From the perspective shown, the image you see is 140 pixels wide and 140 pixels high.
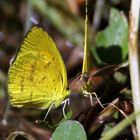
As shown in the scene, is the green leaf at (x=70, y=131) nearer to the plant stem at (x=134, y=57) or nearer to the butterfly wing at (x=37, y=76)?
the plant stem at (x=134, y=57)

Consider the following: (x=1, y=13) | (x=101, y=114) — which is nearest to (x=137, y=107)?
(x=101, y=114)

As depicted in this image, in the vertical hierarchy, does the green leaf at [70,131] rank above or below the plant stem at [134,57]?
below

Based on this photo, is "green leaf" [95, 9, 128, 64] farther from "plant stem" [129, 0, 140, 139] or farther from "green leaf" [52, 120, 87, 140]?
"green leaf" [52, 120, 87, 140]

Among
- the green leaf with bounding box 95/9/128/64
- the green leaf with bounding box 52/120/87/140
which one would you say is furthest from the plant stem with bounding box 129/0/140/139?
the green leaf with bounding box 95/9/128/64

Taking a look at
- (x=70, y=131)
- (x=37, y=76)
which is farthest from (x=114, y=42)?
(x=70, y=131)

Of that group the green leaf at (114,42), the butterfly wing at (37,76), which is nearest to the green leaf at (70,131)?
the butterfly wing at (37,76)

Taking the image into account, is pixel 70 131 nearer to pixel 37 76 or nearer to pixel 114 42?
pixel 37 76
